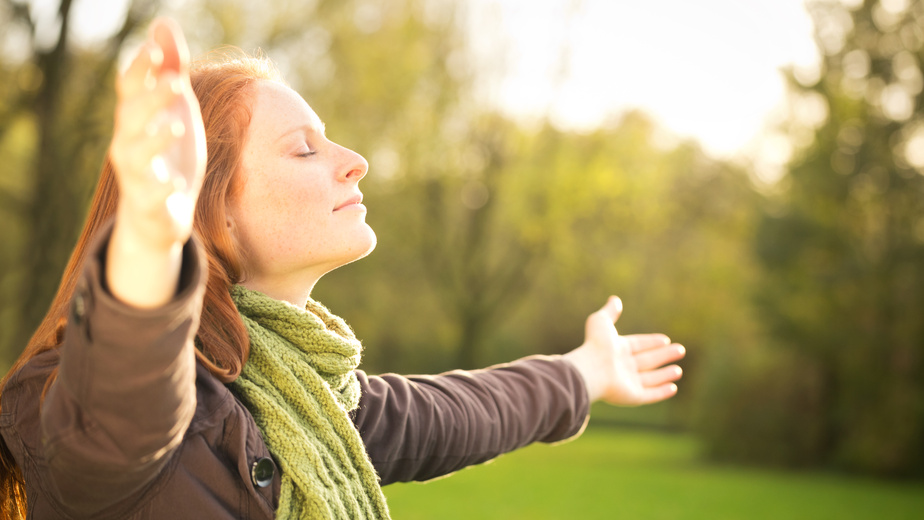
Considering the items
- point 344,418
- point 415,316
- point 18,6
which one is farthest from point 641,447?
point 344,418

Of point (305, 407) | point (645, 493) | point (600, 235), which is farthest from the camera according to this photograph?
point (600, 235)

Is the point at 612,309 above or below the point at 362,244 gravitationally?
below

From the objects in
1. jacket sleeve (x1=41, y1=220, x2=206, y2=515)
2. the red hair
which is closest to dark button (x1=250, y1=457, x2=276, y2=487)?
the red hair

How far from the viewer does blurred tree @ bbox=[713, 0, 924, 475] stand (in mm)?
15617

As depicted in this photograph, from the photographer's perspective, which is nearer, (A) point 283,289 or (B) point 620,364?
(A) point 283,289

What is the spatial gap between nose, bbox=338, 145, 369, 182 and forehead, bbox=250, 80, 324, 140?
91 mm

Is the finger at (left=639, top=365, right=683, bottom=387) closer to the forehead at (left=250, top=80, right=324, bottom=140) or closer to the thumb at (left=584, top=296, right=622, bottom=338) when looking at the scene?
the thumb at (left=584, top=296, right=622, bottom=338)

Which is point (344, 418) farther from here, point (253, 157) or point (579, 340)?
point (579, 340)

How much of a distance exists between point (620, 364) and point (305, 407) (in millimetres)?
1162

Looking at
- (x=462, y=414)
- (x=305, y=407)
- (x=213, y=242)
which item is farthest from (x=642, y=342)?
(x=213, y=242)

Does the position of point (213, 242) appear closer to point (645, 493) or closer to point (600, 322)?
point (600, 322)

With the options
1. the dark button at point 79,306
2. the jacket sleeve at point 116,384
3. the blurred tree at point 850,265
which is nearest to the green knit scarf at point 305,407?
the jacket sleeve at point 116,384

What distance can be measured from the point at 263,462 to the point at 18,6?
35.6 feet

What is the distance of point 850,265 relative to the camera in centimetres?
1619
